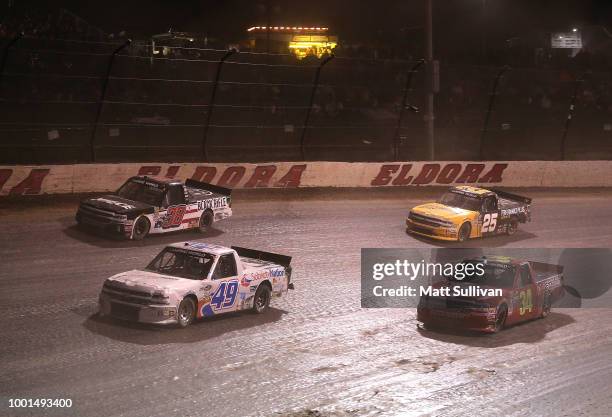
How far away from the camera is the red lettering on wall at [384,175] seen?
2644 cm

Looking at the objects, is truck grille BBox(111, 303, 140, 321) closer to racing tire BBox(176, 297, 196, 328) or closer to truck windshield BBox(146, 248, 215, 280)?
racing tire BBox(176, 297, 196, 328)

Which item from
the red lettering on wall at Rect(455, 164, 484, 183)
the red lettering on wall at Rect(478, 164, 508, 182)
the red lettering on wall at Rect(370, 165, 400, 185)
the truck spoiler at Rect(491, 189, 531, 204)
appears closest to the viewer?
the truck spoiler at Rect(491, 189, 531, 204)

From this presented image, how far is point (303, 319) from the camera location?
13.9 metres

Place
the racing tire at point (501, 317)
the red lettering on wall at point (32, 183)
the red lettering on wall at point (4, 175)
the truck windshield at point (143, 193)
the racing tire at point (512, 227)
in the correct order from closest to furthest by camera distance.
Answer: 1. the racing tire at point (501, 317)
2. the truck windshield at point (143, 193)
3. the red lettering on wall at point (4, 175)
4. the red lettering on wall at point (32, 183)
5. the racing tire at point (512, 227)

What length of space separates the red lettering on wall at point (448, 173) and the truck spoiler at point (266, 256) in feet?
43.8

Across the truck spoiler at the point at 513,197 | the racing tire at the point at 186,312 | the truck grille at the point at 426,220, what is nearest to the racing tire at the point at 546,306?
the truck grille at the point at 426,220

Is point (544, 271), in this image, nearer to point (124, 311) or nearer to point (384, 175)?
point (124, 311)

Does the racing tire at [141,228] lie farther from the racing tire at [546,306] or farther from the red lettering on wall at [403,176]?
the red lettering on wall at [403,176]

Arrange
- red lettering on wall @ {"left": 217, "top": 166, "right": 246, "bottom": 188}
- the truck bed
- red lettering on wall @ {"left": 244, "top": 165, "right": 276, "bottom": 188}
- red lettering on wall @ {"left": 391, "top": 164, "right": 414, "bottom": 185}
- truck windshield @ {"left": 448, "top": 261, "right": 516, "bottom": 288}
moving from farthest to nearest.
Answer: red lettering on wall @ {"left": 391, "top": 164, "right": 414, "bottom": 185} < red lettering on wall @ {"left": 244, "top": 165, "right": 276, "bottom": 188} < red lettering on wall @ {"left": 217, "top": 166, "right": 246, "bottom": 188} < the truck bed < truck windshield @ {"left": 448, "top": 261, "right": 516, "bottom": 288}

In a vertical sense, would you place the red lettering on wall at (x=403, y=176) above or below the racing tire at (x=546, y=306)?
above

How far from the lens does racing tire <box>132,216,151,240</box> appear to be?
17.7 metres

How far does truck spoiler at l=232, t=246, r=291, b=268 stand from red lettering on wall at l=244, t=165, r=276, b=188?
9267mm

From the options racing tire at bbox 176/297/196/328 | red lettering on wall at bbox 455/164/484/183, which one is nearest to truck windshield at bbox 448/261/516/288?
racing tire at bbox 176/297/196/328

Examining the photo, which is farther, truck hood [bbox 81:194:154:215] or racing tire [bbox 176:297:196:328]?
truck hood [bbox 81:194:154:215]
